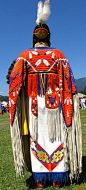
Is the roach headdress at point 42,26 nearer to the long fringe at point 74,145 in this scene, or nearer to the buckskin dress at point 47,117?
the buckskin dress at point 47,117

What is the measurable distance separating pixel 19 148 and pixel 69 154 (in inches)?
27.6

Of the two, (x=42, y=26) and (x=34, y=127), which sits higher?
(x=42, y=26)

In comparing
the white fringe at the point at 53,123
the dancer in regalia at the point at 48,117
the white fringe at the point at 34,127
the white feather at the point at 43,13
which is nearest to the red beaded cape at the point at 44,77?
the dancer in regalia at the point at 48,117

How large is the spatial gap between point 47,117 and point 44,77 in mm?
557

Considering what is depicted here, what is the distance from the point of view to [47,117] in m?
2.68

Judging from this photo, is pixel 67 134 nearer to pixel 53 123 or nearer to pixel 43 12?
pixel 53 123

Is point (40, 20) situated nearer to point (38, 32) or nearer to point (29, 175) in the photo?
point (38, 32)

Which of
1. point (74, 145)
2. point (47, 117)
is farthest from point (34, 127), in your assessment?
point (74, 145)

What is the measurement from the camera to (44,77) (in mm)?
2699

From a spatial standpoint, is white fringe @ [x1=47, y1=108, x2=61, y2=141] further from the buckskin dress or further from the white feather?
the white feather

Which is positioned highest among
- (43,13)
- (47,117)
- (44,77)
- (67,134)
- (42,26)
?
(43,13)

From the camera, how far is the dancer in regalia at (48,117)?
105 inches

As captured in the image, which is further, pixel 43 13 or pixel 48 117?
pixel 43 13

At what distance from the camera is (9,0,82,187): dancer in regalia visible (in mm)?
2680
